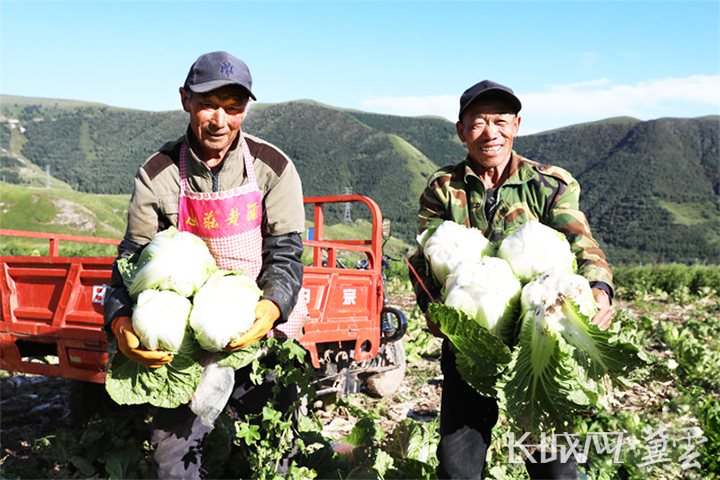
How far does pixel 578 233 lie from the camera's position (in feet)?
8.02

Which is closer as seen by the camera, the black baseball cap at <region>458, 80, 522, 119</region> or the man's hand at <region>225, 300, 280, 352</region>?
the man's hand at <region>225, 300, 280, 352</region>

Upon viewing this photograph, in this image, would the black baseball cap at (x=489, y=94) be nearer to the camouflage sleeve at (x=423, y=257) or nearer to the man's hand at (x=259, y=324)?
the camouflage sleeve at (x=423, y=257)

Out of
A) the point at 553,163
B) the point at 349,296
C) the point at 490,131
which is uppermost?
the point at 490,131

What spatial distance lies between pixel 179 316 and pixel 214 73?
107cm

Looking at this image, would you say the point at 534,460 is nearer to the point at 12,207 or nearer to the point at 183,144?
the point at 183,144

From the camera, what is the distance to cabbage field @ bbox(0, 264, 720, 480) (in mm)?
3038

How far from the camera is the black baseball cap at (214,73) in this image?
2.38 meters

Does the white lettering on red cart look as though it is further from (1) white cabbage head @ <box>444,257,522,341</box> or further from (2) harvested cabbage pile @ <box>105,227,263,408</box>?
(1) white cabbage head @ <box>444,257,522,341</box>

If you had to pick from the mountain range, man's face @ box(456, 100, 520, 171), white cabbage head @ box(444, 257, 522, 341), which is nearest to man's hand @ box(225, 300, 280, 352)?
white cabbage head @ box(444, 257, 522, 341)

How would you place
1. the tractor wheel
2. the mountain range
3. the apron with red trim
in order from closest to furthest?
the apron with red trim < the tractor wheel < the mountain range

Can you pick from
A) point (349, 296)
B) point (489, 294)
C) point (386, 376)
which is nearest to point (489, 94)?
point (489, 294)

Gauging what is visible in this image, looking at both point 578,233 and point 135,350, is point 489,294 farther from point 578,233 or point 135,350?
point 135,350

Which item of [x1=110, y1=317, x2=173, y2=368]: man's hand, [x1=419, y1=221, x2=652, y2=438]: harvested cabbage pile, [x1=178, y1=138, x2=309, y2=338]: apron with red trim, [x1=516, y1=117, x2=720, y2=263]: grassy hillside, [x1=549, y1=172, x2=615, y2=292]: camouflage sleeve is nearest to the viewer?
[x1=419, y1=221, x2=652, y2=438]: harvested cabbage pile

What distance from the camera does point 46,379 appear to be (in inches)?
259
